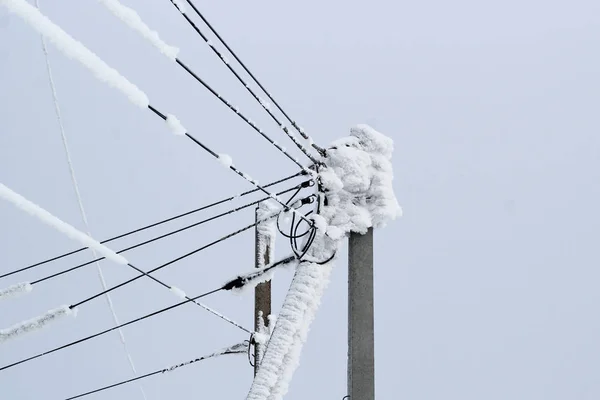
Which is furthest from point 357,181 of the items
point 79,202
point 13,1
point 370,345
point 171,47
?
point 79,202

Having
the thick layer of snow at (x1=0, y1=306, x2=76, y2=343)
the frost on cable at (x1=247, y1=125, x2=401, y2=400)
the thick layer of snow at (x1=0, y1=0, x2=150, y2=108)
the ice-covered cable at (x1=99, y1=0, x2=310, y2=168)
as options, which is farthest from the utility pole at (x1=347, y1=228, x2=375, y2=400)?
the thick layer of snow at (x1=0, y1=0, x2=150, y2=108)

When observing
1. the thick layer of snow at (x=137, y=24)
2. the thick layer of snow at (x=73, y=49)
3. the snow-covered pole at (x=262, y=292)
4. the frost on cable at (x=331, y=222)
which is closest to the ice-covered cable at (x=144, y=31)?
the thick layer of snow at (x=137, y=24)

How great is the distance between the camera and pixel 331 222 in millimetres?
4820

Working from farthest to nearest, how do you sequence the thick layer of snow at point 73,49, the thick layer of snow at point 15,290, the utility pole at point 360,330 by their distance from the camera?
the thick layer of snow at point 15,290 < the utility pole at point 360,330 < the thick layer of snow at point 73,49

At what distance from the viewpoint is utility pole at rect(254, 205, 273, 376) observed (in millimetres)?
7578

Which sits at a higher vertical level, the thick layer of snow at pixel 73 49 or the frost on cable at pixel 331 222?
the frost on cable at pixel 331 222

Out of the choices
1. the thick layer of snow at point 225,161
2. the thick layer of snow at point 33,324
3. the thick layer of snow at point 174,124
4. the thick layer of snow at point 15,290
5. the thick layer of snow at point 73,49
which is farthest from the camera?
the thick layer of snow at point 15,290

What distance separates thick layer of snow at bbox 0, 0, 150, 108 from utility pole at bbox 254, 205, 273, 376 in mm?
4768

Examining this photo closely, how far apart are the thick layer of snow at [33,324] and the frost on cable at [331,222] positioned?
153cm

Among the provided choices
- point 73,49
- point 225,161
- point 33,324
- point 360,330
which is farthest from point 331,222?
point 73,49

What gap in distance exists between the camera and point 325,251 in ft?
15.8

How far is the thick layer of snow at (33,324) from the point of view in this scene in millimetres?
4745

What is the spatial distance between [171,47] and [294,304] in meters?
2.07

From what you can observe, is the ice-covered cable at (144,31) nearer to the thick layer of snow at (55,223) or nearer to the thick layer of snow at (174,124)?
the thick layer of snow at (174,124)
